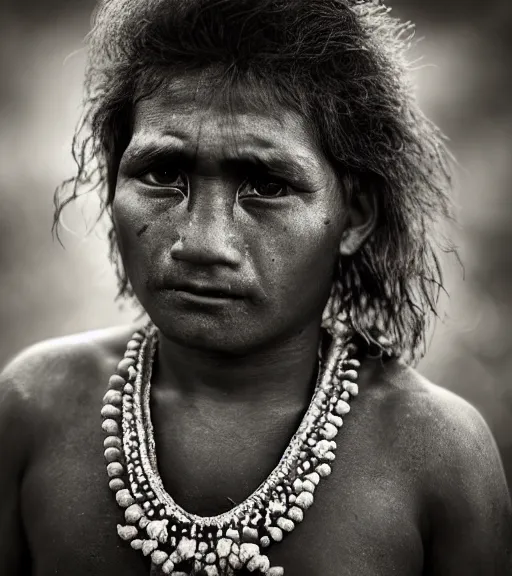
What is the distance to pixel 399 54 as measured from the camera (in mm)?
2223

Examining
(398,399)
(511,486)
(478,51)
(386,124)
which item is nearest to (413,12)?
(478,51)

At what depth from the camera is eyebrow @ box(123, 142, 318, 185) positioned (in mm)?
1852

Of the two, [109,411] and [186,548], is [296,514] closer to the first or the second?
[186,548]

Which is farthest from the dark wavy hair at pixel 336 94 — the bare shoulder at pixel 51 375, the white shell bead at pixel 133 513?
the white shell bead at pixel 133 513

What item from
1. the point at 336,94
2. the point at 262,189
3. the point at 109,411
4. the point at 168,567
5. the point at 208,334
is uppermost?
the point at 336,94

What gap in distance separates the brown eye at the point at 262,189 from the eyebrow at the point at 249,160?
0.03 metres

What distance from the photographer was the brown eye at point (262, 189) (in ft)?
6.20

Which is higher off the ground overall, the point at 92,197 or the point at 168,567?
the point at 92,197

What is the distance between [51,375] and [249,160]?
2.67 feet

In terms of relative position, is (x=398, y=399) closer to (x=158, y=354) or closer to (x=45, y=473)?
(x=158, y=354)

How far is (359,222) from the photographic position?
2156 millimetres

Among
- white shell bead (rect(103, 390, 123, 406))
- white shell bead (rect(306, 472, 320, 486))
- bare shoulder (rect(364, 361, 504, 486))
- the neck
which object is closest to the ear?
the neck

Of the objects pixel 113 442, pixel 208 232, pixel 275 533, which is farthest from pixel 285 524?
pixel 208 232

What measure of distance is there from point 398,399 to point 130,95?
3.25ft
